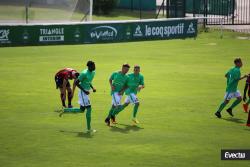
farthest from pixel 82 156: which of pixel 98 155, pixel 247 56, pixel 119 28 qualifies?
pixel 119 28

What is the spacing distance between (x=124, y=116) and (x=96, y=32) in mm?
21705

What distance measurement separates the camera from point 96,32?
153ft

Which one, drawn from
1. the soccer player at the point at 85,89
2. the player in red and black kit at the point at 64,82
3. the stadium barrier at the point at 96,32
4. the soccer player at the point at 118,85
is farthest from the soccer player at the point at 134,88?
the stadium barrier at the point at 96,32

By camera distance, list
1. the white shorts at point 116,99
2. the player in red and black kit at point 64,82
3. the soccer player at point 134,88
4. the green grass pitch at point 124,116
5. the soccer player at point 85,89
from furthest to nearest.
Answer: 1. the player in red and black kit at point 64,82
2. the soccer player at point 134,88
3. the white shorts at point 116,99
4. the soccer player at point 85,89
5. the green grass pitch at point 124,116

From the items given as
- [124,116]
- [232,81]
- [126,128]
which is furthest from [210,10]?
[126,128]

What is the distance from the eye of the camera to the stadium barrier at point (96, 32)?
1747 inches

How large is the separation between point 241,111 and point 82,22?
21158 millimetres

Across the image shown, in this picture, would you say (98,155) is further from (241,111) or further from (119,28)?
(119,28)

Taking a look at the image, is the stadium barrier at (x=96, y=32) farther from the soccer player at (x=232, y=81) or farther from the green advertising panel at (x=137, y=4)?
the soccer player at (x=232, y=81)

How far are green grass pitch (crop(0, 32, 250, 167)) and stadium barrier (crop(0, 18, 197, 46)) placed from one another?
84 centimetres

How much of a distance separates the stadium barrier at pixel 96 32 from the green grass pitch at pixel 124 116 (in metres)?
0.84

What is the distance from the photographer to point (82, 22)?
4625 cm

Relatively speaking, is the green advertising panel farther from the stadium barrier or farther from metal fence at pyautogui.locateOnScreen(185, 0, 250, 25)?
the stadium barrier

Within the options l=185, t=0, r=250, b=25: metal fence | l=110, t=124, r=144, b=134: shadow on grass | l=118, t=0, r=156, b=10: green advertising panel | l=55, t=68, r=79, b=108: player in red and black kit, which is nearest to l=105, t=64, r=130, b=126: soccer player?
l=110, t=124, r=144, b=134: shadow on grass
